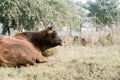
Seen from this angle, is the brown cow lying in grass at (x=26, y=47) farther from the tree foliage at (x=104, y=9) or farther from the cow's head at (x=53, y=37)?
the tree foliage at (x=104, y=9)

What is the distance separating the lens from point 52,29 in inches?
369

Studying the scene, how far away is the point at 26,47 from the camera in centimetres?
839

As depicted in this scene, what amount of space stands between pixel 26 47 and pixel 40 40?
1.14m

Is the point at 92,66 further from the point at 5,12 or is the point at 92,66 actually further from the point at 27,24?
the point at 27,24

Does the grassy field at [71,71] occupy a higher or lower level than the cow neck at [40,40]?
lower

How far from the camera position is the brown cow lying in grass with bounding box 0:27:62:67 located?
791 cm

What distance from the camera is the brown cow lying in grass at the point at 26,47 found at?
311 inches

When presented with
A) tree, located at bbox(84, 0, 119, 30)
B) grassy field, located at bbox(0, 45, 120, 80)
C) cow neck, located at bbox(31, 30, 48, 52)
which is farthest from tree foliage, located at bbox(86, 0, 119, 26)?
grassy field, located at bbox(0, 45, 120, 80)

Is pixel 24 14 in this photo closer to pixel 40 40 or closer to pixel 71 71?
pixel 40 40

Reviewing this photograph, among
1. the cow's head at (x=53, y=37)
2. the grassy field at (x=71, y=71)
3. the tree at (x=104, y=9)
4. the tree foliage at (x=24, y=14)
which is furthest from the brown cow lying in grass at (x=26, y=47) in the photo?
the tree at (x=104, y=9)

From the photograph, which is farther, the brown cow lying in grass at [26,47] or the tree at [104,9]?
the tree at [104,9]

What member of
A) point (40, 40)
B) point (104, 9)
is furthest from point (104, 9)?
point (40, 40)

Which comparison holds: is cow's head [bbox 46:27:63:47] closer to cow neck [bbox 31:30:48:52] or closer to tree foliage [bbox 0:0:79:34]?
cow neck [bbox 31:30:48:52]

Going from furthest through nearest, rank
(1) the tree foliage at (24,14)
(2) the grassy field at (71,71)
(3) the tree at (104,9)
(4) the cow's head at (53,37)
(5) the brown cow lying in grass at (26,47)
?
1. (3) the tree at (104,9)
2. (1) the tree foliage at (24,14)
3. (4) the cow's head at (53,37)
4. (5) the brown cow lying in grass at (26,47)
5. (2) the grassy field at (71,71)
